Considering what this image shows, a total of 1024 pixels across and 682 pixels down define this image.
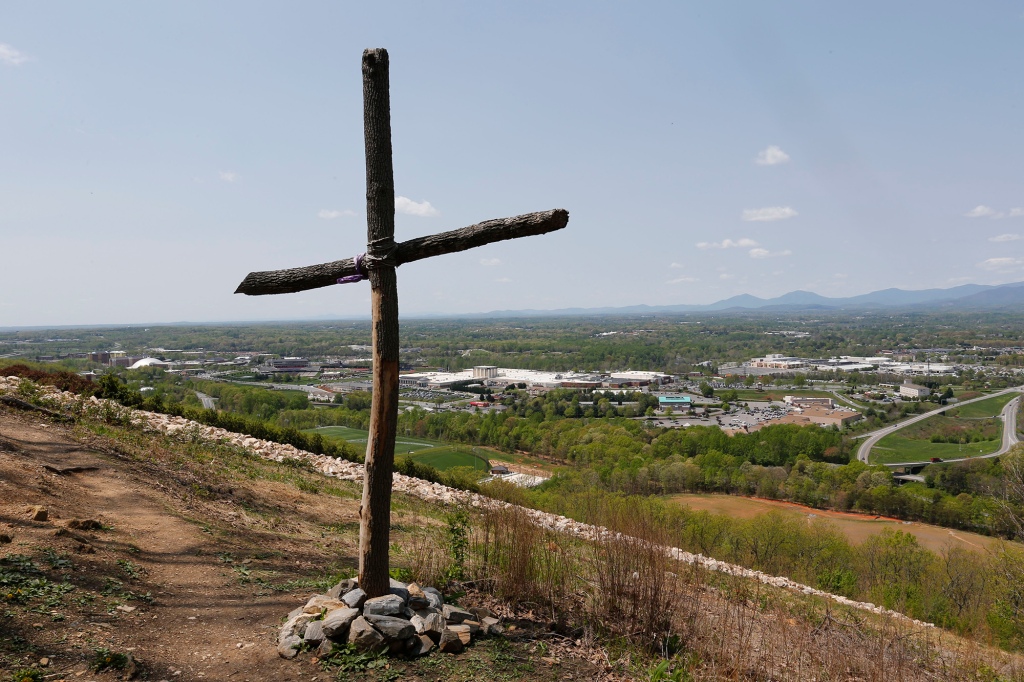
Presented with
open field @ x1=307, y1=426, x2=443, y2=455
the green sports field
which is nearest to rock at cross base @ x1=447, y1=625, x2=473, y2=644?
the green sports field

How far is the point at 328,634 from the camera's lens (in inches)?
153

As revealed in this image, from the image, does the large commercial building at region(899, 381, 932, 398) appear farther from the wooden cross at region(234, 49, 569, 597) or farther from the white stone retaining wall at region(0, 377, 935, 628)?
the wooden cross at region(234, 49, 569, 597)

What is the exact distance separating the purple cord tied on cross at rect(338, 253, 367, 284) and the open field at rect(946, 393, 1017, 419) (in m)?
66.2

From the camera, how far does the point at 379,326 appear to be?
427cm

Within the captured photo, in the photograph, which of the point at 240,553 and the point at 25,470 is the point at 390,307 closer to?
the point at 240,553

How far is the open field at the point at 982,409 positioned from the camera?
175 ft

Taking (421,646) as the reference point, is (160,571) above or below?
above

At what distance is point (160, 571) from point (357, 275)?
3127 millimetres

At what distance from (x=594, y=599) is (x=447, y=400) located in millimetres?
57042

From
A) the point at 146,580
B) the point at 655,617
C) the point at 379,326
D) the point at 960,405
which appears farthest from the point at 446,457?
the point at 960,405

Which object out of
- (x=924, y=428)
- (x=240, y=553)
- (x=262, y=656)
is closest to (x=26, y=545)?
(x=240, y=553)

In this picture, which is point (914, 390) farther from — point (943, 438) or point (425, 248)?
point (425, 248)

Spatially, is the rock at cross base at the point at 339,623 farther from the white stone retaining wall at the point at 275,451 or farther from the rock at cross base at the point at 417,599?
the white stone retaining wall at the point at 275,451

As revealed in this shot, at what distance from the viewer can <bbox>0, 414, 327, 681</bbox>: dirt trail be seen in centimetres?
351
